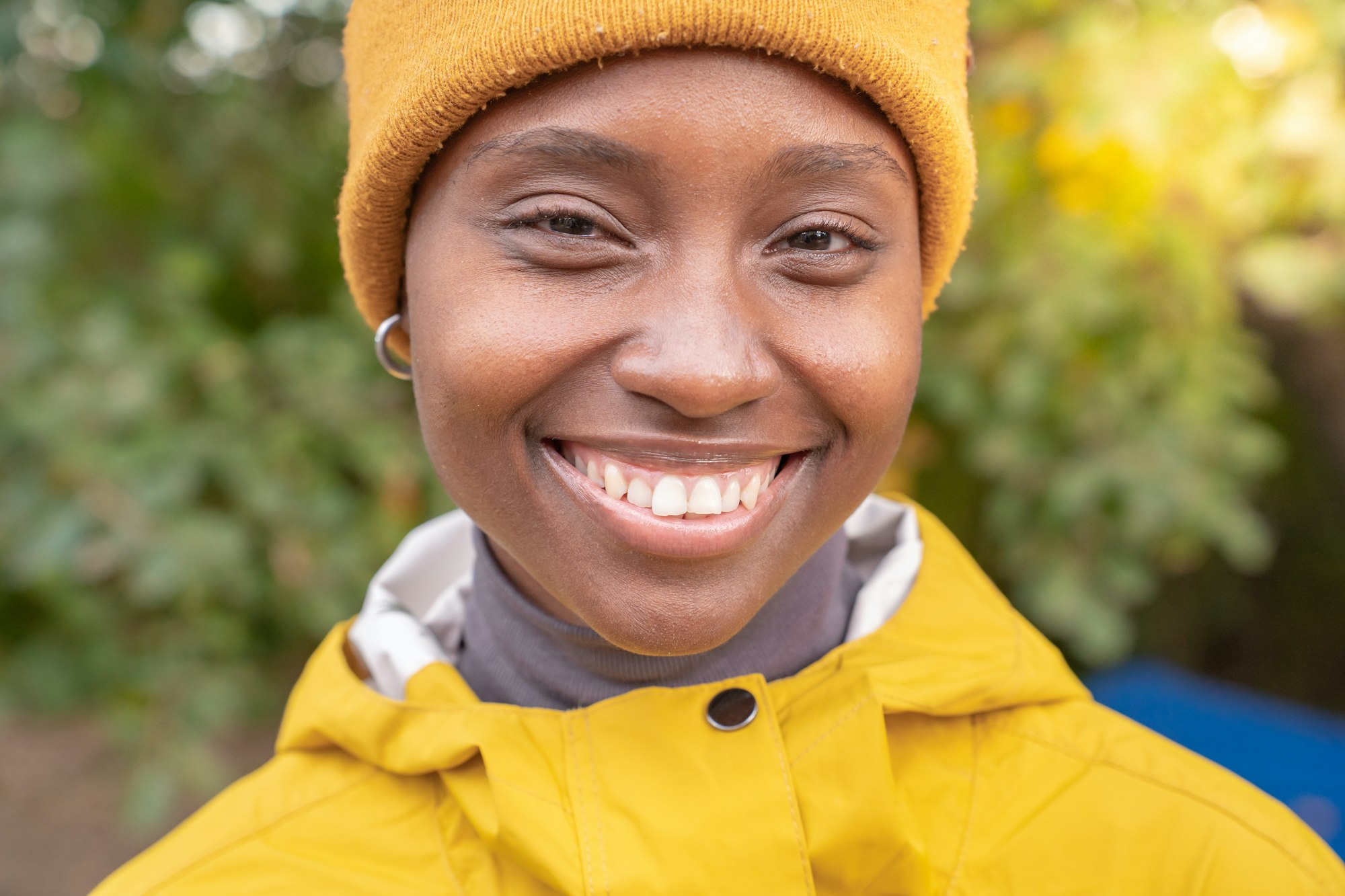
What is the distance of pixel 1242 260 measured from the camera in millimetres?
2658

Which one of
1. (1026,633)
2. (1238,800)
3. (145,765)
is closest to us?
(1238,800)

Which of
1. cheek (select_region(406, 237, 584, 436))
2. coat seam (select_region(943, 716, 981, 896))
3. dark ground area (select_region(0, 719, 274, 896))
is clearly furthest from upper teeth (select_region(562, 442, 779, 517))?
dark ground area (select_region(0, 719, 274, 896))

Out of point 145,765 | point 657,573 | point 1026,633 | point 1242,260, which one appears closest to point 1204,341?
point 1242,260

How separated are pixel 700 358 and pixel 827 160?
27 centimetres

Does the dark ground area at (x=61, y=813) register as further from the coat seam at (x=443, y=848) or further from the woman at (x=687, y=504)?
the woman at (x=687, y=504)

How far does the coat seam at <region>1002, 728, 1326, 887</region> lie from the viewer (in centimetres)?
121

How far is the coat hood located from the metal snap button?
0.02 meters

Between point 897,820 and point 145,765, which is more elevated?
point 897,820

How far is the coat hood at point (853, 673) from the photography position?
1.21 m

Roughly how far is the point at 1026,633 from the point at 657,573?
0.57m

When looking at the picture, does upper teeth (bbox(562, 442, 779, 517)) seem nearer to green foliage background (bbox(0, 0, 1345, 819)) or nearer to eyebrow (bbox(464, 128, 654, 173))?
eyebrow (bbox(464, 128, 654, 173))

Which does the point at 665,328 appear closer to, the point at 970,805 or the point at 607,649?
the point at 607,649

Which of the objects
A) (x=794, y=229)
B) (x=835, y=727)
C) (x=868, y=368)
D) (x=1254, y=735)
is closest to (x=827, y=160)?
(x=794, y=229)

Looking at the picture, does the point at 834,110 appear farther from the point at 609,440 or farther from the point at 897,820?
the point at 897,820
